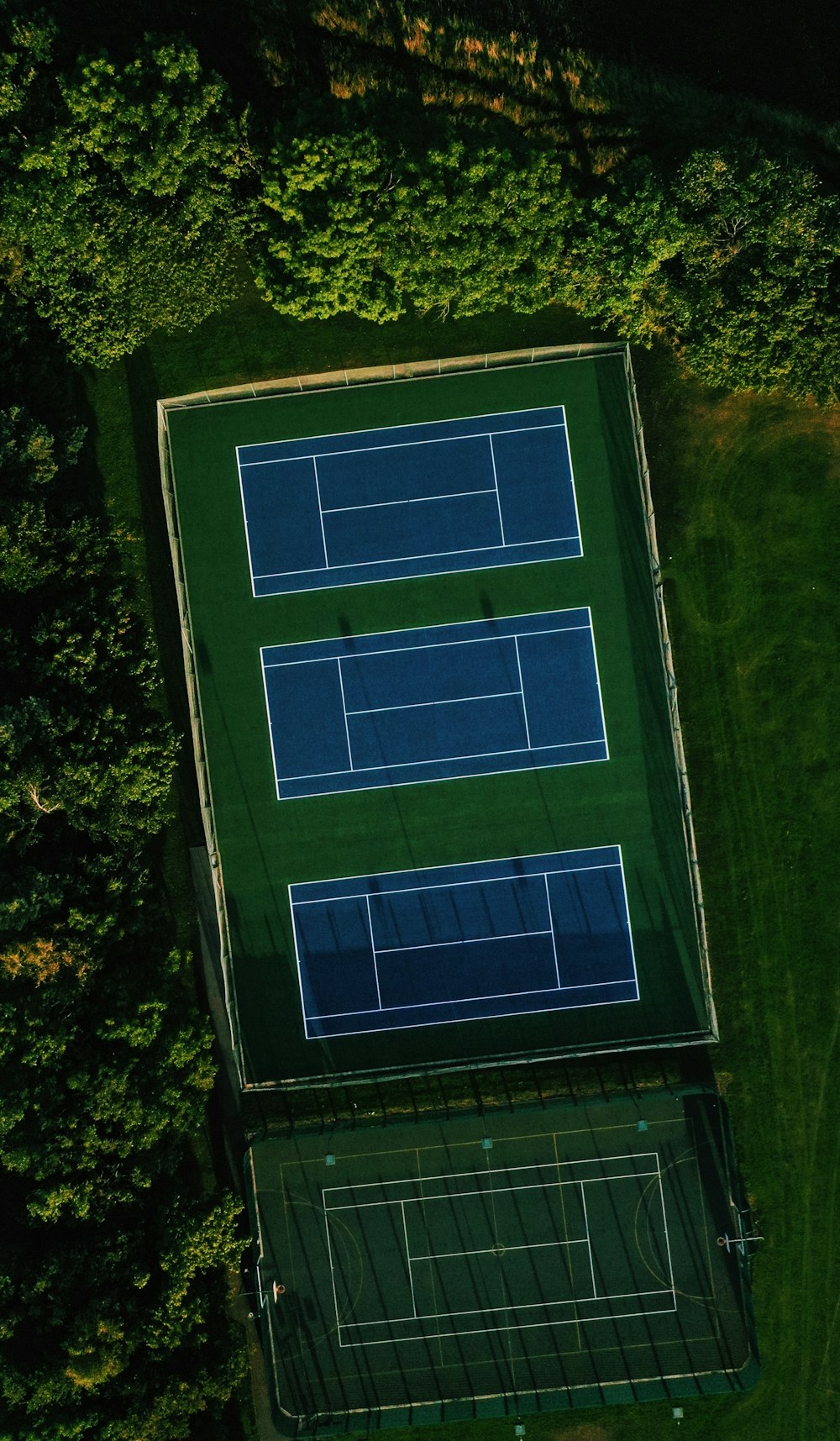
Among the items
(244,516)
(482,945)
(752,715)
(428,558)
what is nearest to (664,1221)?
(482,945)

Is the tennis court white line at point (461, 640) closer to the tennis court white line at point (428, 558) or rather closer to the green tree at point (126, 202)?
the tennis court white line at point (428, 558)

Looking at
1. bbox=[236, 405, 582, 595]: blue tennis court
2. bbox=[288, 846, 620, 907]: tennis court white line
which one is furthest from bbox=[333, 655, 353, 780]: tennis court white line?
bbox=[288, 846, 620, 907]: tennis court white line

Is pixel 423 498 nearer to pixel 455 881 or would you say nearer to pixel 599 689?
pixel 599 689

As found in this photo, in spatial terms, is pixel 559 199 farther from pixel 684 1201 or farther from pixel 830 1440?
pixel 830 1440

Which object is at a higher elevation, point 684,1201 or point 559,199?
point 559,199

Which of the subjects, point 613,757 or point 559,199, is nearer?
point 559,199

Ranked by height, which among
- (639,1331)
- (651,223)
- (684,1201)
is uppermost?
(651,223)

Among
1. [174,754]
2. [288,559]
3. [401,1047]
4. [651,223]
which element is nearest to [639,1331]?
[401,1047]
